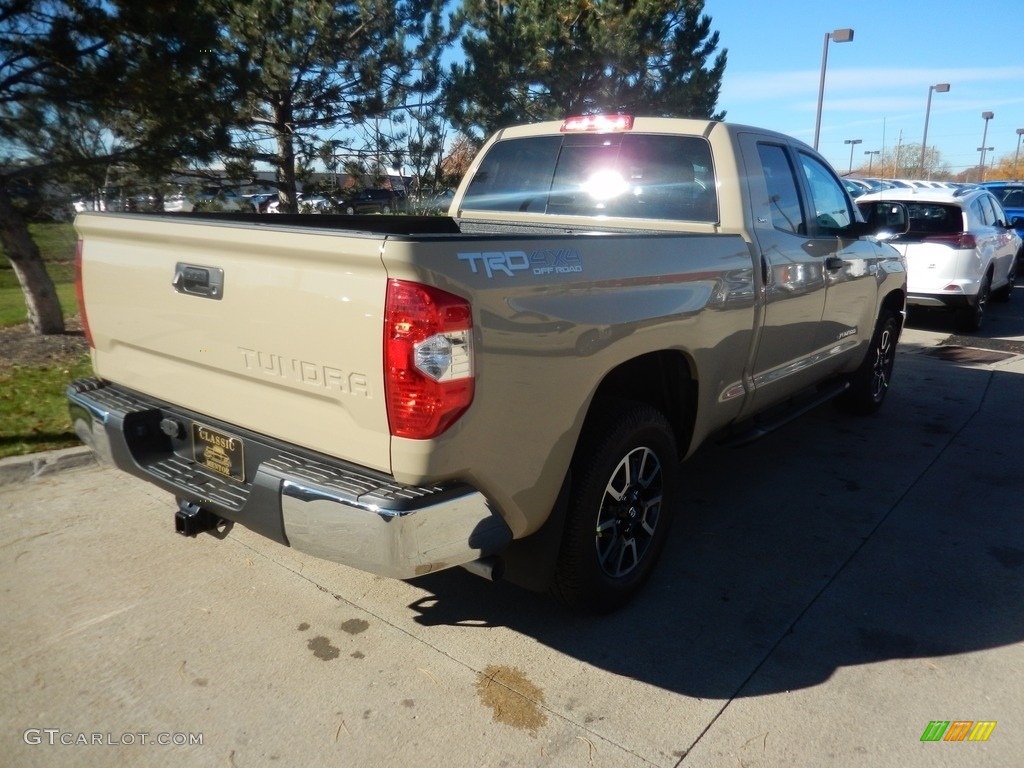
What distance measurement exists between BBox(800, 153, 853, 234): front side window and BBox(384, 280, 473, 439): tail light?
323 cm

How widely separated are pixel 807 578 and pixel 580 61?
10744mm

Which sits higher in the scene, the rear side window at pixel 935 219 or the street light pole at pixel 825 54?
the street light pole at pixel 825 54

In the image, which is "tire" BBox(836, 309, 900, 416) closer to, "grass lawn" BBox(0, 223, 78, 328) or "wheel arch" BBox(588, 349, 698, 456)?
"wheel arch" BBox(588, 349, 698, 456)

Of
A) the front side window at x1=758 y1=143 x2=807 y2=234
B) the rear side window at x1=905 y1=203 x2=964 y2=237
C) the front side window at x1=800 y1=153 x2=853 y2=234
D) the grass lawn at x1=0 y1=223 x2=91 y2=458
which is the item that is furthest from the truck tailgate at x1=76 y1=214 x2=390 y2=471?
the rear side window at x1=905 y1=203 x2=964 y2=237

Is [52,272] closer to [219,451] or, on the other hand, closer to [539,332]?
[219,451]

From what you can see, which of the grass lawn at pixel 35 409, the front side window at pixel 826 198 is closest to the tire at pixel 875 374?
the front side window at pixel 826 198

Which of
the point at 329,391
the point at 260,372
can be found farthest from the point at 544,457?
the point at 260,372

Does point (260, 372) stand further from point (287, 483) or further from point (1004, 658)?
point (1004, 658)

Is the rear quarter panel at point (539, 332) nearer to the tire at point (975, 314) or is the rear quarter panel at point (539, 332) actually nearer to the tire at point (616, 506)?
the tire at point (616, 506)

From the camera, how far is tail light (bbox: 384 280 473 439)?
236cm

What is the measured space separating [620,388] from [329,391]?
143 centimetres

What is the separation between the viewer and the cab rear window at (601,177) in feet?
13.7

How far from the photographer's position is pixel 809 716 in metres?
2.86

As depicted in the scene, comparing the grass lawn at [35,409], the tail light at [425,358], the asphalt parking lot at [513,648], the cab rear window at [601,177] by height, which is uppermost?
the cab rear window at [601,177]
